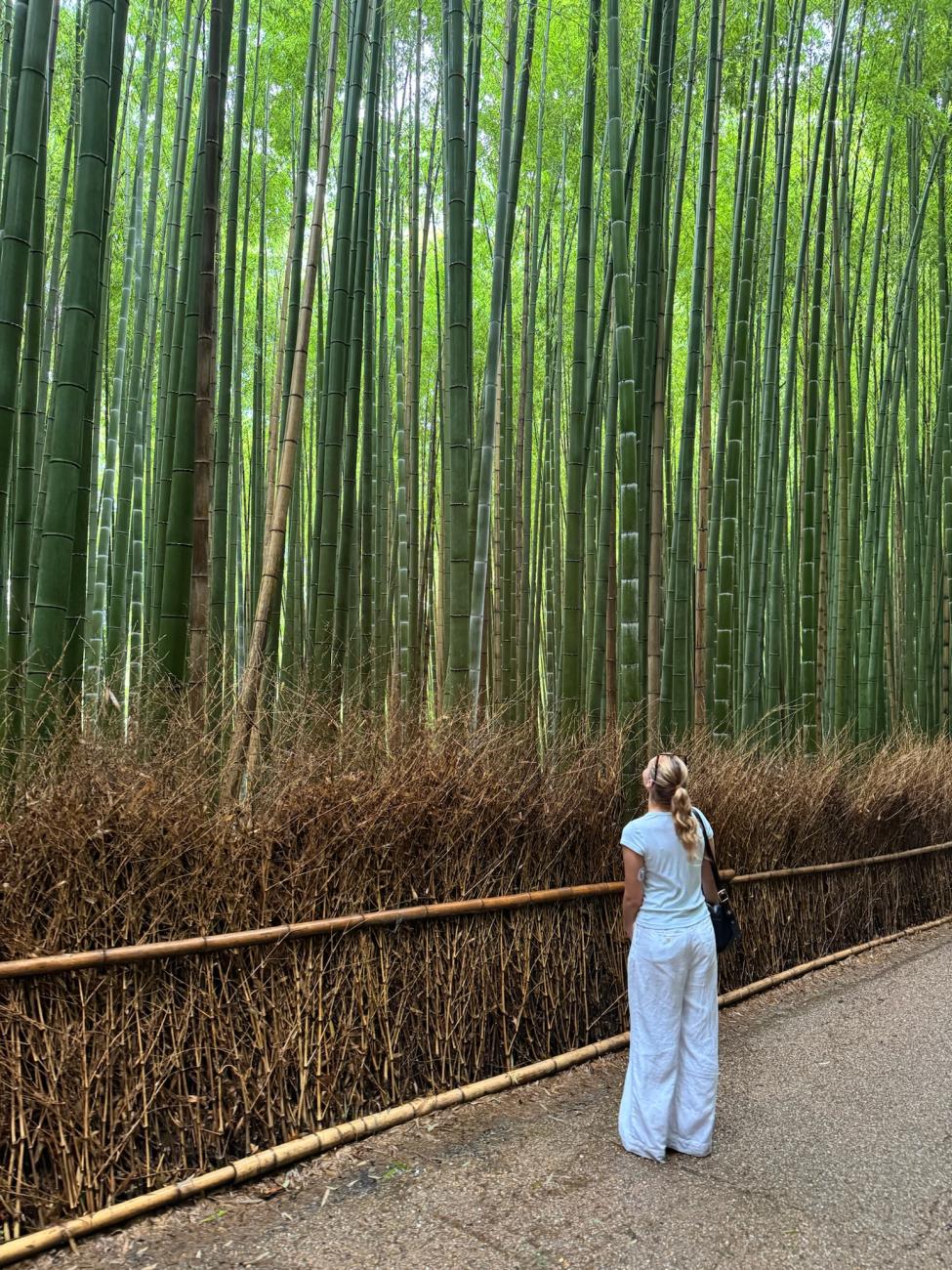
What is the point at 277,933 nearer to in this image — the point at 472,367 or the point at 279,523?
the point at 279,523

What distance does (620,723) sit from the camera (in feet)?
11.5

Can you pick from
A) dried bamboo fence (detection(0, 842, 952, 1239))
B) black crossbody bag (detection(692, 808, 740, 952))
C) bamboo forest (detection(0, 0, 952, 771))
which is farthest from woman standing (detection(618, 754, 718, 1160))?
bamboo forest (detection(0, 0, 952, 771))

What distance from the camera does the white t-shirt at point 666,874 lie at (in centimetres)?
241

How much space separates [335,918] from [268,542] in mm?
1354

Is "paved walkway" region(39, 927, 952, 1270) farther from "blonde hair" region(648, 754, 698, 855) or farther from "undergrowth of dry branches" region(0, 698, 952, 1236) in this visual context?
"blonde hair" region(648, 754, 698, 855)

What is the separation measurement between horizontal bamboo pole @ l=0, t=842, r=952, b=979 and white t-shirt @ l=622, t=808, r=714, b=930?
544 millimetres

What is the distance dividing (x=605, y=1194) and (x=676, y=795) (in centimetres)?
87

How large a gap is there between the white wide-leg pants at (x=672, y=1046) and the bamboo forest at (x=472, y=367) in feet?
3.37

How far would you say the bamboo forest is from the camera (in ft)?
9.80

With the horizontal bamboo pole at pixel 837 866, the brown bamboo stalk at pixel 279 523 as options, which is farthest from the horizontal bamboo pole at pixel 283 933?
the horizontal bamboo pole at pixel 837 866

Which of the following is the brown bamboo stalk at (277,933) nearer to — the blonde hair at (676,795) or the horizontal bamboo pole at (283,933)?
the horizontal bamboo pole at (283,933)

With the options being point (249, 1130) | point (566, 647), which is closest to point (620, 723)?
point (566, 647)

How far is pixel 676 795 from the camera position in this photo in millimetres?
2402

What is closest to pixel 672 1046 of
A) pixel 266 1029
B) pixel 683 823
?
pixel 683 823
